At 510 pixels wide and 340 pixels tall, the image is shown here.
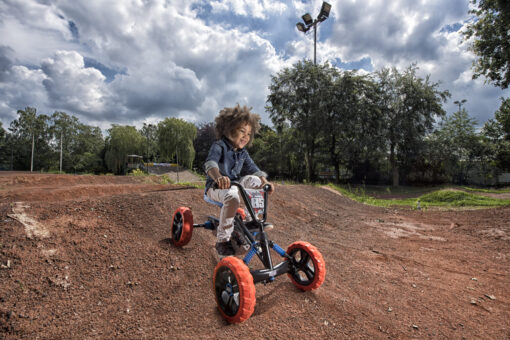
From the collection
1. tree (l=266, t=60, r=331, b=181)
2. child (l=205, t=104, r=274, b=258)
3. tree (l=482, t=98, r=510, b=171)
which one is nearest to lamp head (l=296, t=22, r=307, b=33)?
tree (l=266, t=60, r=331, b=181)

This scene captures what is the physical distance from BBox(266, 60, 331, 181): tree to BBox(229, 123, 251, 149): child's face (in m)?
20.2

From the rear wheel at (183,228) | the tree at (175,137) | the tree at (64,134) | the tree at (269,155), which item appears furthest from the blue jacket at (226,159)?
the tree at (64,134)

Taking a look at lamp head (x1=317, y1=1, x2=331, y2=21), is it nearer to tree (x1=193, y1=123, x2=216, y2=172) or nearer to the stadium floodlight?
the stadium floodlight

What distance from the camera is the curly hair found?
109 inches

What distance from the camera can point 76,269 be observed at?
2.57 metres

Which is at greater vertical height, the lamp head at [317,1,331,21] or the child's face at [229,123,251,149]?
the lamp head at [317,1,331,21]

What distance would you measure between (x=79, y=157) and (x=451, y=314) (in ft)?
166

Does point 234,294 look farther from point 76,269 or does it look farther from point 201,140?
point 201,140

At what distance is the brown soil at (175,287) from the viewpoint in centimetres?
207

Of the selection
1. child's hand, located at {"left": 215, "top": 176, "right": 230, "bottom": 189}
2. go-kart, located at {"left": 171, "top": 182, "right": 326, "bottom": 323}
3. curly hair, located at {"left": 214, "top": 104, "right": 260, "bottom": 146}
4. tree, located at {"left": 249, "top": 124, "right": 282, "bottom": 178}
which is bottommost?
go-kart, located at {"left": 171, "top": 182, "right": 326, "bottom": 323}

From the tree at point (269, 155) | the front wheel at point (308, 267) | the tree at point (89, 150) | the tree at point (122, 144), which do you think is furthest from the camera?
the tree at point (89, 150)

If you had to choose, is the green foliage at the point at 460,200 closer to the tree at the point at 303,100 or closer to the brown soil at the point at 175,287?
the brown soil at the point at 175,287

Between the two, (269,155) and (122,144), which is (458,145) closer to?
(269,155)

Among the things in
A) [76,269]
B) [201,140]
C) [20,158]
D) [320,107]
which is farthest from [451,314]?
[20,158]
